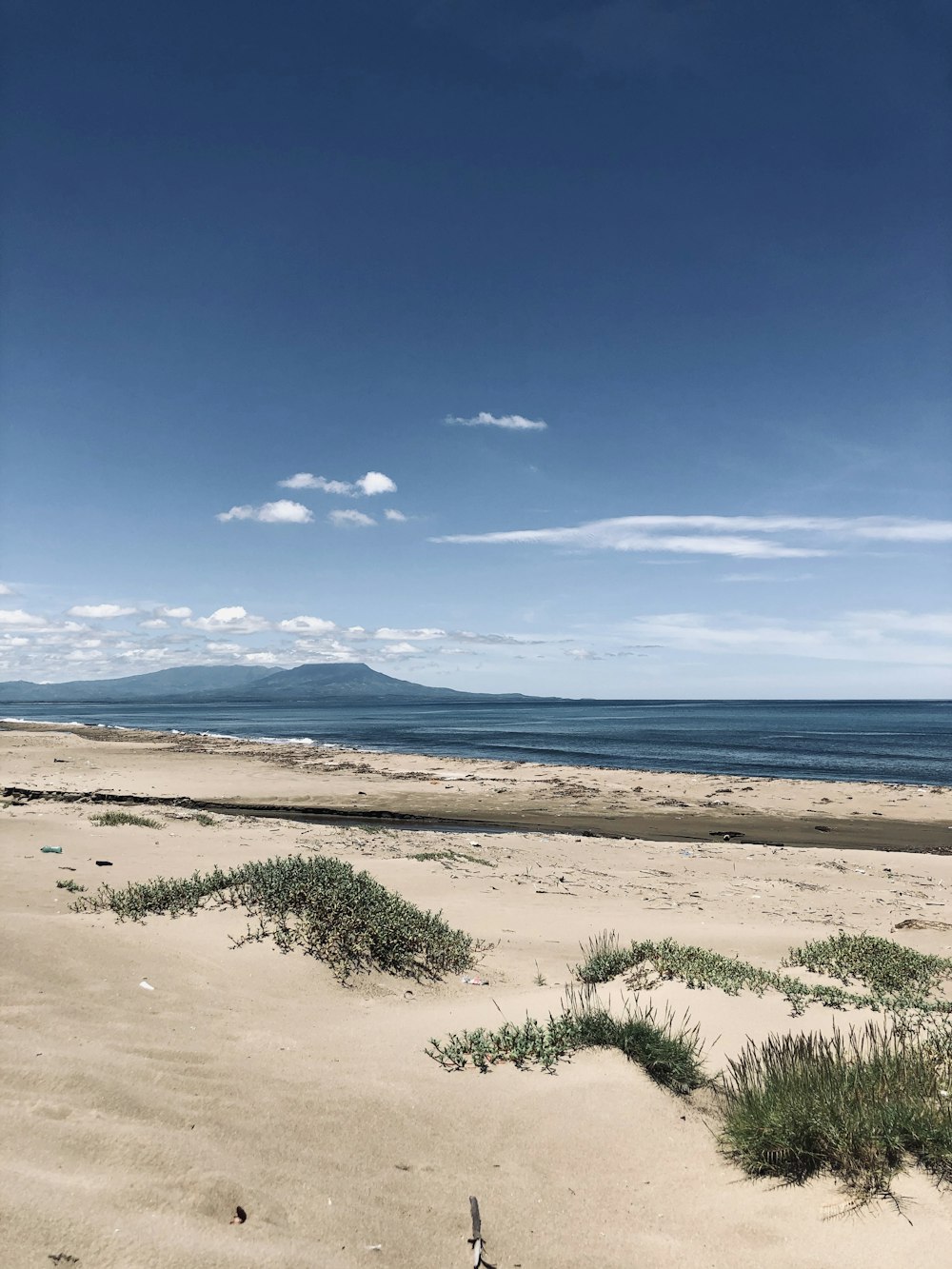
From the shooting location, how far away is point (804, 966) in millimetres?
7715

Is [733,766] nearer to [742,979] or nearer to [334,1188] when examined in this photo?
[742,979]

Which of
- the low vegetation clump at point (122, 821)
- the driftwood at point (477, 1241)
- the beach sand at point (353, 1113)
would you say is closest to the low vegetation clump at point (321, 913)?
the beach sand at point (353, 1113)

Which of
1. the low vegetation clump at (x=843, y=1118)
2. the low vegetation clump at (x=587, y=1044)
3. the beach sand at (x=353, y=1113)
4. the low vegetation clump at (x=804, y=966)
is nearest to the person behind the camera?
the beach sand at (x=353, y=1113)

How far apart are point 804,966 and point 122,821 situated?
14.0 m

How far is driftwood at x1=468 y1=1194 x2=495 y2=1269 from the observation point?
3.12 metres

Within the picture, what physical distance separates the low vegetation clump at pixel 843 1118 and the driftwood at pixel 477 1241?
62.5 inches

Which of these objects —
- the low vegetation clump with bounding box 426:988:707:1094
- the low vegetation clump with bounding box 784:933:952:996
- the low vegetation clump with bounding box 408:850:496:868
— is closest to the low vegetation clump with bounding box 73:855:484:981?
the low vegetation clump with bounding box 426:988:707:1094

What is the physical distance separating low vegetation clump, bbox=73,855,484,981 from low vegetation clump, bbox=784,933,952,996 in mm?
3905

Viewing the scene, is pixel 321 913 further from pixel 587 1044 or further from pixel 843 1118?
pixel 843 1118

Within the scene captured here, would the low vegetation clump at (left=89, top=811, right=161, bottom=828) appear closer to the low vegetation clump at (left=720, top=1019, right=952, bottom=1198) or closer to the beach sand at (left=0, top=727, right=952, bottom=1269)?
the beach sand at (left=0, top=727, right=952, bottom=1269)

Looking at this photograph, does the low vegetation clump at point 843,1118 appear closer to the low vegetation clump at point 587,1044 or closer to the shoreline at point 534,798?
the low vegetation clump at point 587,1044

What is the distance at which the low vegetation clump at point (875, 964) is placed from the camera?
280 inches

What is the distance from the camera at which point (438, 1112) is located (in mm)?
4438

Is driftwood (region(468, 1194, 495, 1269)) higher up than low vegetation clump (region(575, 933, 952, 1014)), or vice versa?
driftwood (region(468, 1194, 495, 1269))
